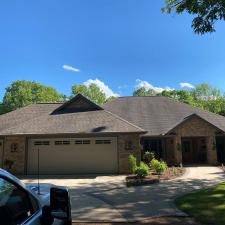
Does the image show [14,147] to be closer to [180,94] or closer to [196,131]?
[196,131]

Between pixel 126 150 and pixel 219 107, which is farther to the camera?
pixel 219 107

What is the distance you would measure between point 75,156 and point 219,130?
12770 mm

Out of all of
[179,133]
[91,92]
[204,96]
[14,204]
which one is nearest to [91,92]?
[91,92]

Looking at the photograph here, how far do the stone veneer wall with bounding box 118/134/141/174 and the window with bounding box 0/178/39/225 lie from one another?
17.5m

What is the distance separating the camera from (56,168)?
20516 mm

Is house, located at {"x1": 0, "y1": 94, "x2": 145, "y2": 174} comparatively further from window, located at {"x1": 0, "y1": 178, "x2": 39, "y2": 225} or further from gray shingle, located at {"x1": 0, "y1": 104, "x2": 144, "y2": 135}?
window, located at {"x1": 0, "y1": 178, "x2": 39, "y2": 225}

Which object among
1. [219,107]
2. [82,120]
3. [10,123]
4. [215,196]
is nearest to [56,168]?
[82,120]

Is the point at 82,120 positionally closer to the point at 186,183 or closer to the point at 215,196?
the point at 186,183

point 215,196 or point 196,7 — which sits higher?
point 196,7

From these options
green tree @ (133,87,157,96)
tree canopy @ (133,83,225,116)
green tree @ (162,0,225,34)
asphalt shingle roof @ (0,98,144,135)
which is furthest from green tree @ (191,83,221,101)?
green tree @ (162,0,225,34)

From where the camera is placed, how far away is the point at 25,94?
60.5 m

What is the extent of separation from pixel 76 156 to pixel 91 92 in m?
45.0

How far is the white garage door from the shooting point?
2033 cm

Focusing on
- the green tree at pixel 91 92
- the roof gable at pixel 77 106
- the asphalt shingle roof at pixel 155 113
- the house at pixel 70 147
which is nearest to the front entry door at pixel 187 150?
the asphalt shingle roof at pixel 155 113
